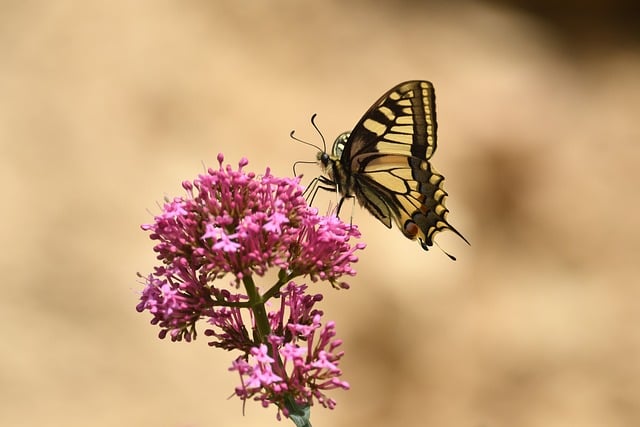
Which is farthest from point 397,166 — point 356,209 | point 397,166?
point 356,209

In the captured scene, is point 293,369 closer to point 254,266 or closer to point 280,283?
point 280,283

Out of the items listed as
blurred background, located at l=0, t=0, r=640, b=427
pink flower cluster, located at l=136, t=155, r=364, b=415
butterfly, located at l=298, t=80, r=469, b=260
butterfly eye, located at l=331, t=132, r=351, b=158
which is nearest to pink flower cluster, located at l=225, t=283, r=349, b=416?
pink flower cluster, located at l=136, t=155, r=364, b=415

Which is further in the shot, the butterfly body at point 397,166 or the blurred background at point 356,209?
the blurred background at point 356,209

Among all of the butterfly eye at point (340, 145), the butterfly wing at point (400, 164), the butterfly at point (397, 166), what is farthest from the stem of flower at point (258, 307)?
the butterfly eye at point (340, 145)

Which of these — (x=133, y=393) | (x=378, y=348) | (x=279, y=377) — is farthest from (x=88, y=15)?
(x=279, y=377)

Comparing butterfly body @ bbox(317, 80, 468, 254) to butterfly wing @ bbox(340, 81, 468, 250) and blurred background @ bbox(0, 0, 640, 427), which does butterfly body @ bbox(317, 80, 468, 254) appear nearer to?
butterfly wing @ bbox(340, 81, 468, 250)

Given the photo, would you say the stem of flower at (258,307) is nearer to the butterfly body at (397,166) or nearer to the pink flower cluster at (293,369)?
the pink flower cluster at (293,369)
